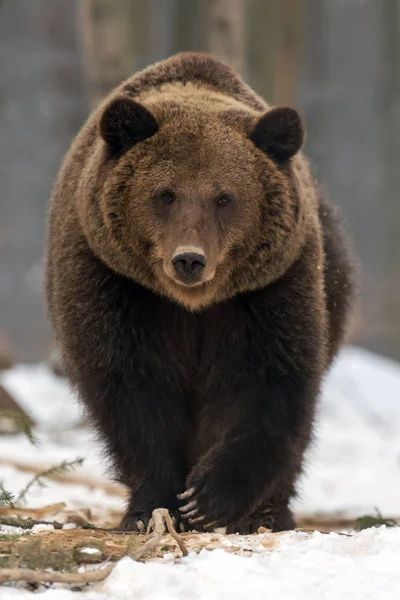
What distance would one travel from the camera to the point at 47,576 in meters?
3.50

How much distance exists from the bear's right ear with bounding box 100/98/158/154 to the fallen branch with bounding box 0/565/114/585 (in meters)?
2.67

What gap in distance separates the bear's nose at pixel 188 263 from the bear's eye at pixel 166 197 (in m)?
0.50

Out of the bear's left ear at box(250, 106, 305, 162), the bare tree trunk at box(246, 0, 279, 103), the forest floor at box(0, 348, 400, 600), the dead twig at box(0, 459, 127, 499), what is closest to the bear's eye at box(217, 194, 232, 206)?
the bear's left ear at box(250, 106, 305, 162)

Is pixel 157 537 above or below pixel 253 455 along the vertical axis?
below

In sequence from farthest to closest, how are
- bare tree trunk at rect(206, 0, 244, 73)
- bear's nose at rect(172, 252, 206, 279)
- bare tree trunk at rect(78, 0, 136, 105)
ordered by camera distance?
bare tree trunk at rect(206, 0, 244, 73) < bare tree trunk at rect(78, 0, 136, 105) < bear's nose at rect(172, 252, 206, 279)

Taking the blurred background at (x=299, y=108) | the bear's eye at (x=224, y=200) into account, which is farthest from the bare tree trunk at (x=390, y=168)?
the bear's eye at (x=224, y=200)

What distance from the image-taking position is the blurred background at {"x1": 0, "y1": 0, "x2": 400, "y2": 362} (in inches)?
814

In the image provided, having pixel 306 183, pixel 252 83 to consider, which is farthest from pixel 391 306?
pixel 306 183

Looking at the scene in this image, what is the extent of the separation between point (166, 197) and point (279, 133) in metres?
0.71

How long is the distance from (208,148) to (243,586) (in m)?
2.66

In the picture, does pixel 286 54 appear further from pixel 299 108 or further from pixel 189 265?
pixel 189 265

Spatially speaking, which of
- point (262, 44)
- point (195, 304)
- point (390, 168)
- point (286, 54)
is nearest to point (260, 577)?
point (195, 304)

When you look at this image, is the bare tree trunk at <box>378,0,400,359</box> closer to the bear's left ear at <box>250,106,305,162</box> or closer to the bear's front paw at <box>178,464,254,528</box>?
the bear's left ear at <box>250,106,305,162</box>

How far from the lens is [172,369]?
5.84 metres
